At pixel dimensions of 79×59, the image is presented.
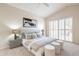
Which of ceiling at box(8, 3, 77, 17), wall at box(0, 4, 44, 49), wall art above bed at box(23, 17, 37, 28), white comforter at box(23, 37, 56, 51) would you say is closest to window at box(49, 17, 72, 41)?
white comforter at box(23, 37, 56, 51)

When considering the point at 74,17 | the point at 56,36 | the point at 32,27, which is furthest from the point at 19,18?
the point at 74,17

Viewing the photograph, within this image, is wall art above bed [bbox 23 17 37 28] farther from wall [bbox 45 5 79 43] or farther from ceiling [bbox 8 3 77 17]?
wall [bbox 45 5 79 43]

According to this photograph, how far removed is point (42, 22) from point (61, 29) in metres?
0.48

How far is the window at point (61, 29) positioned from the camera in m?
1.58

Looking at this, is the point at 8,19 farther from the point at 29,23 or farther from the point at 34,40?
the point at 34,40

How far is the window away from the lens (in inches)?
62.4

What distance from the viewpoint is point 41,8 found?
155 cm

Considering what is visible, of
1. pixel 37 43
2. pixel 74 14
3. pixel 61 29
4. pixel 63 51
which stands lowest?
pixel 63 51

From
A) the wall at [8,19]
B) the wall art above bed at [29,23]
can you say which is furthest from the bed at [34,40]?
the wall at [8,19]

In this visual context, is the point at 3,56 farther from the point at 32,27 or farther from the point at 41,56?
the point at 32,27

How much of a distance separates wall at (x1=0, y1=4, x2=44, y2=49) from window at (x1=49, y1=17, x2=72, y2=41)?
534 millimetres

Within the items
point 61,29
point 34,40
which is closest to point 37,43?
point 34,40

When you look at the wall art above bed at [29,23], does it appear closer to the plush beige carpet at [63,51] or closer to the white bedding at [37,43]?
the white bedding at [37,43]

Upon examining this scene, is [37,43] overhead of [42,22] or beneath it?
beneath
